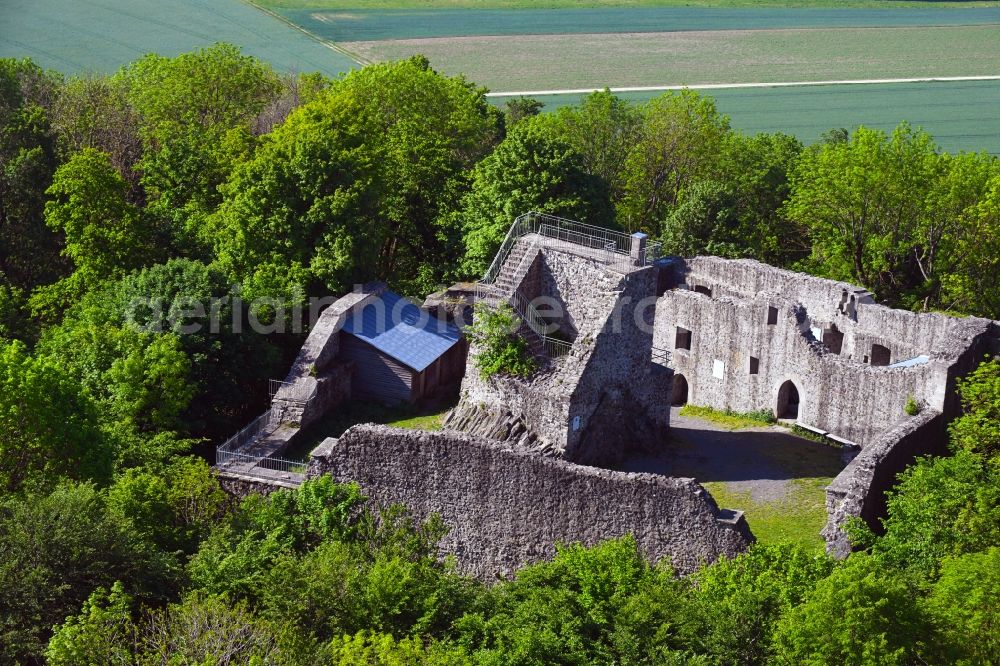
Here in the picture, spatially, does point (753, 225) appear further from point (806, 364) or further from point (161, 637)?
point (161, 637)

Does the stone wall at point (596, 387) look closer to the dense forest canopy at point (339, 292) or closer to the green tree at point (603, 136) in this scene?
the dense forest canopy at point (339, 292)

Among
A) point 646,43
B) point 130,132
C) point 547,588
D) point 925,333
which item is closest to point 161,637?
point 547,588

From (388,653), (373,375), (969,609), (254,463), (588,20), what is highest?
(588,20)

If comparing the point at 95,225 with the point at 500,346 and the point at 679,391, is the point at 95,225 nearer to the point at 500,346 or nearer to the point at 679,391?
the point at 500,346

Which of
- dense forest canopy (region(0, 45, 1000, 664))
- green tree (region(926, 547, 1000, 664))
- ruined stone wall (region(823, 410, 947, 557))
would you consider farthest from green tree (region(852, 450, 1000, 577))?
green tree (region(926, 547, 1000, 664))

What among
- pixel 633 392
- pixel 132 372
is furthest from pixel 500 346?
pixel 132 372

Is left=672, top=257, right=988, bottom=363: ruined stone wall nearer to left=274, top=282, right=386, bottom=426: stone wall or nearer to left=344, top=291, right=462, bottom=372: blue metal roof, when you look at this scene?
left=344, top=291, right=462, bottom=372: blue metal roof

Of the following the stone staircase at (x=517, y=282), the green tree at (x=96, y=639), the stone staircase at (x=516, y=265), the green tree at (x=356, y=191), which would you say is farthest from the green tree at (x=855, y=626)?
the green tree at (x=356, y=191)
